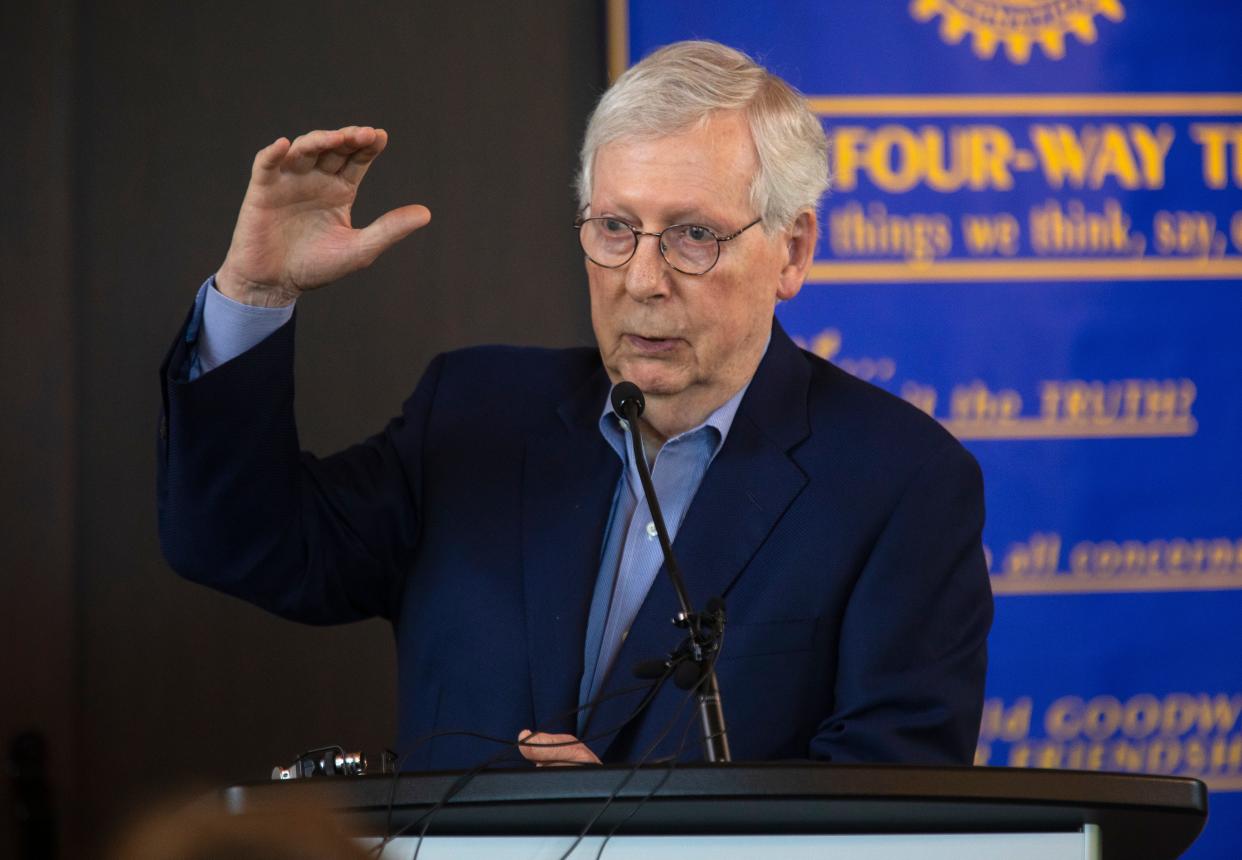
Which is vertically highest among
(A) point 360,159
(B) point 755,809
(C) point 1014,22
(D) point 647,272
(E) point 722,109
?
(C) point 1014,22

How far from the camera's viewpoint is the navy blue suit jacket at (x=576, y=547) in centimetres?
183

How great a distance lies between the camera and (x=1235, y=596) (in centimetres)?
297

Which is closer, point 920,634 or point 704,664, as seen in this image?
point 704,664

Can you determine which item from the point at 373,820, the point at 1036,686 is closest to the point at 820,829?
the point at 373,820

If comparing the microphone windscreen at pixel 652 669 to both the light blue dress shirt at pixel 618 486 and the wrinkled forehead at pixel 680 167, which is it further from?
the wrinkled forehead at pixel 680 167

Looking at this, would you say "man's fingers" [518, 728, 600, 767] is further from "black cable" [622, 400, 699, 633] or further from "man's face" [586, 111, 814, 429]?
"man's face" [586, 111, 814, 429]

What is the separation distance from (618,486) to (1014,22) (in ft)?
4.66

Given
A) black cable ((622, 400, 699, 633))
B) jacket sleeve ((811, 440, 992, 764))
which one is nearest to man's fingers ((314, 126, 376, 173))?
black cable ((622, 400, 699, 633))

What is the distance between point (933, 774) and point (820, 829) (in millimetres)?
99

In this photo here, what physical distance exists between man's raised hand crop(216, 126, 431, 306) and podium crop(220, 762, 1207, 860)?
2.42ft

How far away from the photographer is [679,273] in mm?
1967

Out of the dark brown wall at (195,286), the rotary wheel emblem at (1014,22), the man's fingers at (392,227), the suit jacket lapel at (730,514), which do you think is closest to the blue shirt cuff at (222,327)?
the man's fingers at (392,227)

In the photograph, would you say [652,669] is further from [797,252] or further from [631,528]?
[797,252]

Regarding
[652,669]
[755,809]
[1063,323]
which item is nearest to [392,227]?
[652,669]
